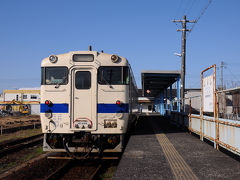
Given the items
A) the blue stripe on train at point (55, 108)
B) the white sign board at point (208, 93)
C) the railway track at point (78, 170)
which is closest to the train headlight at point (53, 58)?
the blue stripe on train at point (55, 108)

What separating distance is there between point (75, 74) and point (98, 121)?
1645 mm

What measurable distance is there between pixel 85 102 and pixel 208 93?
13.4 feet

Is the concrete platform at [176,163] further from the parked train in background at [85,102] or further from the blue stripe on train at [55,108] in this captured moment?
the blue stripe on train at [55,108]

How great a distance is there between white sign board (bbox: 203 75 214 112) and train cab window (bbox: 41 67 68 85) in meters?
4.64

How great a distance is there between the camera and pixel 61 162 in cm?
891

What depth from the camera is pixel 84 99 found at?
8109mm

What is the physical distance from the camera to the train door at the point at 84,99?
796 cm

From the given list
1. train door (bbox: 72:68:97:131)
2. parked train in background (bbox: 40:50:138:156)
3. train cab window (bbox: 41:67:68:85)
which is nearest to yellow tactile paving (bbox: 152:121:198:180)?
parked train in background (bbox: 40:50:138:156)

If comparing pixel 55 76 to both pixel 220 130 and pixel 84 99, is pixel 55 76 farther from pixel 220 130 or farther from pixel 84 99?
pixel 220 130

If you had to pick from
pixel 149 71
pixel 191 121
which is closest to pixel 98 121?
pixel 191 121

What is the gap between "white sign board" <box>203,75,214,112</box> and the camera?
27.9ft

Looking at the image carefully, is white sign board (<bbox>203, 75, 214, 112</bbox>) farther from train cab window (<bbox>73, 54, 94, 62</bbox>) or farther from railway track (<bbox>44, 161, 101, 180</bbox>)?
railway track (<bbox>44, 161, 101, 180</bbox>)

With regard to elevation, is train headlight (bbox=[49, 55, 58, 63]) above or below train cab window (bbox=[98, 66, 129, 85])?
above

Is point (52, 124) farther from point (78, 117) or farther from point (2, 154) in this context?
point (2, 154)
